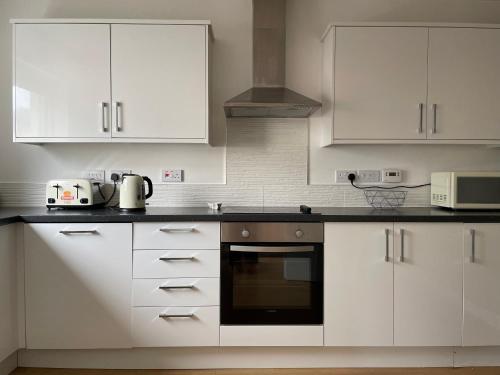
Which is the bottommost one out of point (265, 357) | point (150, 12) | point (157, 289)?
point (265, 357)

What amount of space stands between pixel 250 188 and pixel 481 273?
152 centimetres

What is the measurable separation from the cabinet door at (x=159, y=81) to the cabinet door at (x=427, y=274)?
4.59 ft

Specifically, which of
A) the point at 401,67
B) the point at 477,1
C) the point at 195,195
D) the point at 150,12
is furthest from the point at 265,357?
the point at 477,1

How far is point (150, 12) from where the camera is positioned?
2549 millimetres

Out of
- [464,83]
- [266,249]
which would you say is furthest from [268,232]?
[464,83]

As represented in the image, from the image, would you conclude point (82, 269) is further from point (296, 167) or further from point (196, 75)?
point (296, 167)

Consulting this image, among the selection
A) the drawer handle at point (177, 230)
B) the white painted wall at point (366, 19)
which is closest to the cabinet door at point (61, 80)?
the drawer handle at point (177, 230)

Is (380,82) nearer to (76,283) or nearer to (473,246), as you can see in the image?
(473,246)

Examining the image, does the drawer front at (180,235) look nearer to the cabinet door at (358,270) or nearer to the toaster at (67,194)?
the toaster at (67,194)

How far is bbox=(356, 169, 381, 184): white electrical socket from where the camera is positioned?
259 centimetres

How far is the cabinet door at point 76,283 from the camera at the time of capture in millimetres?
1977

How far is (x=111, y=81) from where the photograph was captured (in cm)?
223

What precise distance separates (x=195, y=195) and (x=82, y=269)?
90 cm

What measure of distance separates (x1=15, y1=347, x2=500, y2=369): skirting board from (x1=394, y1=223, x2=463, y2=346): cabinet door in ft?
0.86
